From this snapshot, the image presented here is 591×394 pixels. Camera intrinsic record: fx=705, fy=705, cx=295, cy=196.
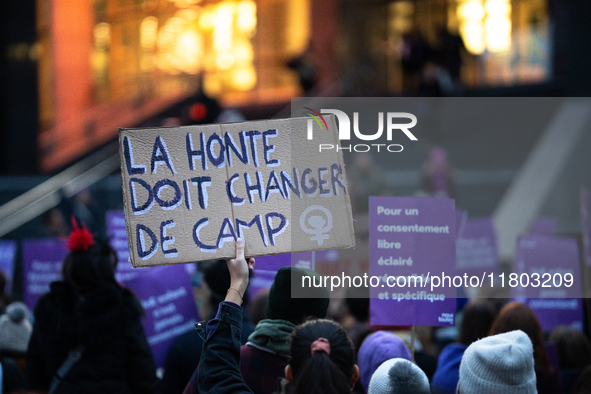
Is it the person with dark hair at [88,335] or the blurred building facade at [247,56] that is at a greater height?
the blurred building facade at [247,56]

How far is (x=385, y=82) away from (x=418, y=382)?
17.4 metres

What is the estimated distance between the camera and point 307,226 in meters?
3.28

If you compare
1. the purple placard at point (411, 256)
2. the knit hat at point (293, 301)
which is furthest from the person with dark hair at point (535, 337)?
the knit hat at point (293, 301)

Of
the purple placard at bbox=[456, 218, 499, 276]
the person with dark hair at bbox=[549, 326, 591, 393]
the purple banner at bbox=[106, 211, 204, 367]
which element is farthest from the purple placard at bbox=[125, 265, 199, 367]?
the purple placard at bbox=[456, 218, 499, 276]

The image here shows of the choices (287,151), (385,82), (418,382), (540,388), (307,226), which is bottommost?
(540,388)

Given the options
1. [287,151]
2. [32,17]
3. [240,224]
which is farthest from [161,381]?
[32,17]

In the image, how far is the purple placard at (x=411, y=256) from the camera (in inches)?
147

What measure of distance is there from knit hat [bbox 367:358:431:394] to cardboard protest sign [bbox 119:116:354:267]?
2.36 ft

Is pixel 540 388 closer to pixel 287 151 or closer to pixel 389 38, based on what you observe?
pixel 287 151

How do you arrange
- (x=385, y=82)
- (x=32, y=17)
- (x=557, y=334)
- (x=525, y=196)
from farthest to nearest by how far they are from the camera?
(x=385, y=82) < (x=32, y=17) < (x=525, y=196) < (x=557, y=334)

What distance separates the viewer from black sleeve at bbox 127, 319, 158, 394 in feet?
12.2

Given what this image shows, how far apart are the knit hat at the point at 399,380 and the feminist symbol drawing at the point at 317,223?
743mm

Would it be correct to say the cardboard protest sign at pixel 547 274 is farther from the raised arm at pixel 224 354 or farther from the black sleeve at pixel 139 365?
the raised arm at pixel 224 354

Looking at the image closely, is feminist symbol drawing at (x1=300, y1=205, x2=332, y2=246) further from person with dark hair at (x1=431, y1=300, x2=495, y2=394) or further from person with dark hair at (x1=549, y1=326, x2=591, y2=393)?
person with dark hair at (x1=549, y1=326, x2=591, y2=393)
